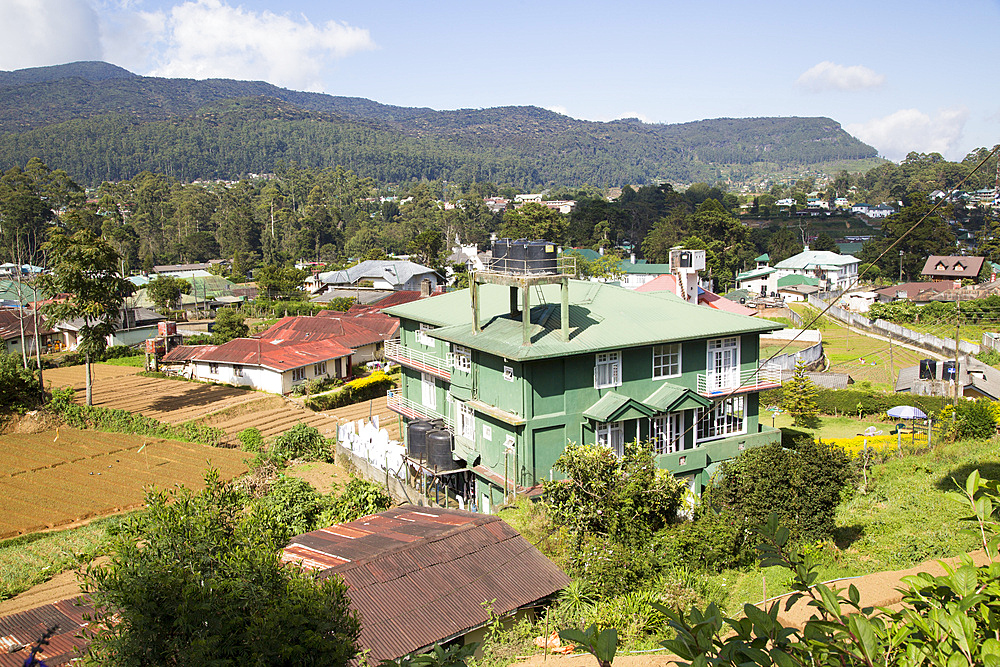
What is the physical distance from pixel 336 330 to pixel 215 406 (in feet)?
31.7

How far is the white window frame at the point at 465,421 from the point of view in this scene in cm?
1856

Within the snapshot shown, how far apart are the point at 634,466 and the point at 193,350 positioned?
101ft

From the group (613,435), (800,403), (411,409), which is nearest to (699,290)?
(800,403)

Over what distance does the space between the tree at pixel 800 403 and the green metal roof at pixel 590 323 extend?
8.24 m

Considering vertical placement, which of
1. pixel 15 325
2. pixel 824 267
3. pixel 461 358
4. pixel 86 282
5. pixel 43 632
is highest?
pixel 86 282

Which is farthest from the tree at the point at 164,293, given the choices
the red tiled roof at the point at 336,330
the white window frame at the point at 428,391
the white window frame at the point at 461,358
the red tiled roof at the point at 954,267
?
→ the red tiled roof at the point at 954,267

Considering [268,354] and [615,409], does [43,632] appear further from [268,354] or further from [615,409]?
[268,354]

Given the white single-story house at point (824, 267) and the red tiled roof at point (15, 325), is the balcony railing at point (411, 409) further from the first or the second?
the white single-story house at point (824, 267)

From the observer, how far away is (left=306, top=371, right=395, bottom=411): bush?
30.8 m

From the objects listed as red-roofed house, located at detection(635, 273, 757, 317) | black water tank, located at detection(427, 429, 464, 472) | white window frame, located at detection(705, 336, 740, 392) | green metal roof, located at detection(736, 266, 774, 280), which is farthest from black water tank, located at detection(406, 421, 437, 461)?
green metal roof, located at detection(736, 266, 774, 280)

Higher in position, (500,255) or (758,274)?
(500,255)

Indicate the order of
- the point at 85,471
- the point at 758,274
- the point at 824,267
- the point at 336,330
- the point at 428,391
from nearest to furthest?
the point at 428,391 → the point at 85,471 → the point at 336,330 → the point at 824,267 → the point at 758,274

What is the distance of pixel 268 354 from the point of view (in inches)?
1357

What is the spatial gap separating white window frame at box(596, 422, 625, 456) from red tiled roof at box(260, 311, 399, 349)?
22994 millimetres
